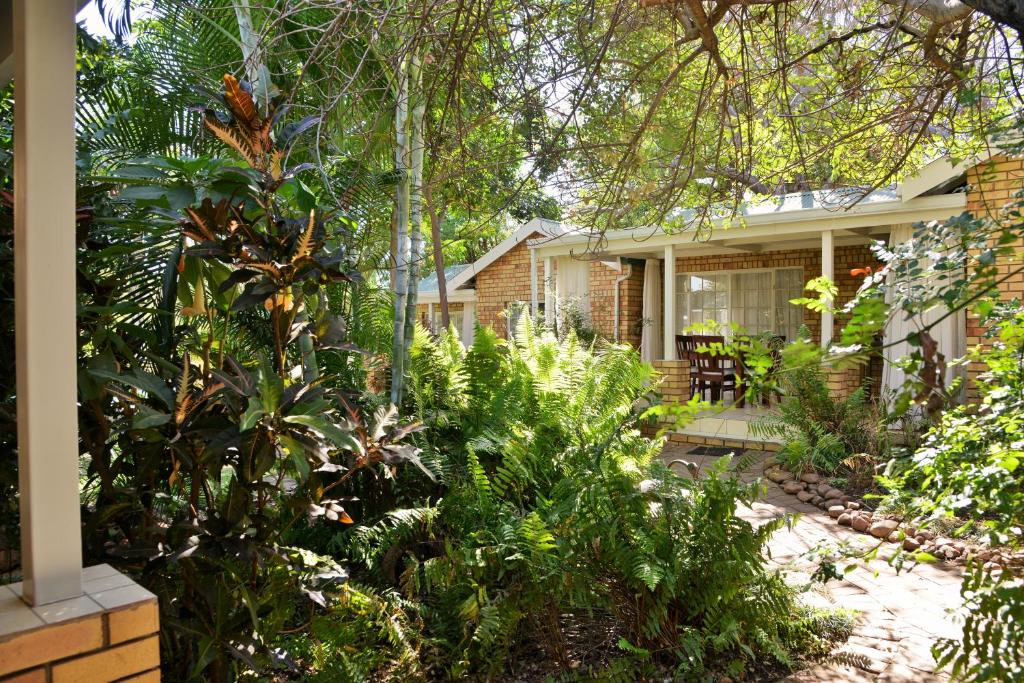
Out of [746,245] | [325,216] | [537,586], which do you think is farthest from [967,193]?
[325,216]

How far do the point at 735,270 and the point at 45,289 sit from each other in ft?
36.5

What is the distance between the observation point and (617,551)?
322 centimetres

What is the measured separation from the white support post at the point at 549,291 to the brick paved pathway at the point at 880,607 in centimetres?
682

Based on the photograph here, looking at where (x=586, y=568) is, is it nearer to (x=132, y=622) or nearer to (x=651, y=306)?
(x=132, y=622)

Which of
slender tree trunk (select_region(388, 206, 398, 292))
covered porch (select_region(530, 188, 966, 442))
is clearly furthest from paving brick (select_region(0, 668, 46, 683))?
covered porch (select_region(530, 188, 966, 442))

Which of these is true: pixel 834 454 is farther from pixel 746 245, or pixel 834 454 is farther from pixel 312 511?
pixel 312 511

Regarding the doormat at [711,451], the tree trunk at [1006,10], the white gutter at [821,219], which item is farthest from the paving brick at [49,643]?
the doormat at [711,451]

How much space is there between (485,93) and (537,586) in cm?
227

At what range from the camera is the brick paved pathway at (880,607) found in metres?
3.23

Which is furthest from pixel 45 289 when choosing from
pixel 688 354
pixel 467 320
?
pixel 467 320

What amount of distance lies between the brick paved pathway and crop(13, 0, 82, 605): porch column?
236cm

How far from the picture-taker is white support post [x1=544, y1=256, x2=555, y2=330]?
12.1 metres

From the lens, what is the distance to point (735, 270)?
38.6 ft

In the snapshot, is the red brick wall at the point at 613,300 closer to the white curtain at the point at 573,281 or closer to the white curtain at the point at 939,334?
the white curtain at the point at 573,281
